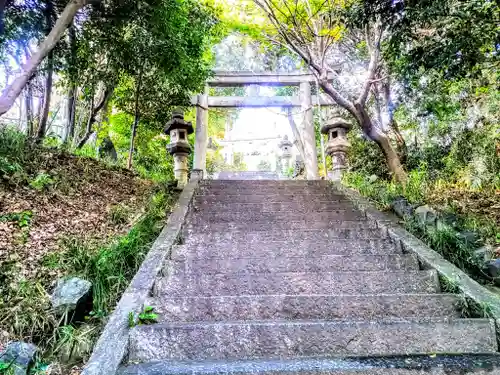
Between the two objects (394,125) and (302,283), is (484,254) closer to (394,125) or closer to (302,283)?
(302,283)

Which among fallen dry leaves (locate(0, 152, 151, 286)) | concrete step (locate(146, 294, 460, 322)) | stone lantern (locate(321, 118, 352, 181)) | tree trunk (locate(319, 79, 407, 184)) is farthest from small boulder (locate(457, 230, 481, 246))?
fallen dry leaves (locate(0, 152, 151, 286))

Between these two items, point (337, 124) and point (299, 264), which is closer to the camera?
point (299, 264)

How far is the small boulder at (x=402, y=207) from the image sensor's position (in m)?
4.62

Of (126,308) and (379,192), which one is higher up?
(379,192)

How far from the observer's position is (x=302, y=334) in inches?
92.0

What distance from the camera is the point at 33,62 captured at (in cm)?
420

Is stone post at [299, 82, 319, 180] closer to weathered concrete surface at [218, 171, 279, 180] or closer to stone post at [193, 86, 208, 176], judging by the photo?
stone post at [193, 86, 208, 176]

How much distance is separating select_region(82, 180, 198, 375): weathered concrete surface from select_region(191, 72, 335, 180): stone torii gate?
21.6 ft

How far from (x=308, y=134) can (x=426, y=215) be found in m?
6.38

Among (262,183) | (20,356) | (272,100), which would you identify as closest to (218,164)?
(272,100)

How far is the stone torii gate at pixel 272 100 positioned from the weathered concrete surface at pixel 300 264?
22.2 ft

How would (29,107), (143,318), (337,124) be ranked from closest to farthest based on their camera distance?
(143,318)
(29,107)
(337,124)

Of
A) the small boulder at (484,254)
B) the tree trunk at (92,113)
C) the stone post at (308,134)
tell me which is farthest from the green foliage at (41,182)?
the stone post at (308,134)

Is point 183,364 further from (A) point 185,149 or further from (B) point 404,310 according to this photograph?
(A) point 185,149
